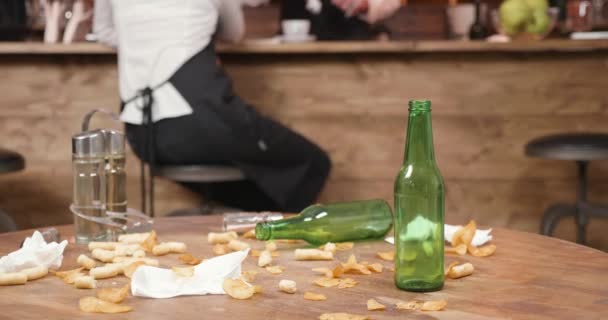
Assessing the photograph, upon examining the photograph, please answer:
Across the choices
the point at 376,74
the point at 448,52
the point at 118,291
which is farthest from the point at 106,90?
the point at 118,291

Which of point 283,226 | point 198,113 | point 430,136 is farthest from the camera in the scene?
point 198,113

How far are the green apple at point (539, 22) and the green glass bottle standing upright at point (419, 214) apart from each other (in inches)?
98.1

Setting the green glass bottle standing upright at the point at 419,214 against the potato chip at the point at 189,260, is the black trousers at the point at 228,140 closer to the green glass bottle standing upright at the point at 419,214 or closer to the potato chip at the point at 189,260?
the potato chip at the point at 189,260

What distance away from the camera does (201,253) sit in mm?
1411

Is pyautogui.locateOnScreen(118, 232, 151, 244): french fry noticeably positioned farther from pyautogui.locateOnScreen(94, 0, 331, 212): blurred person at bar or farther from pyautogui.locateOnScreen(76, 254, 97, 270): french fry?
pyautogui.locateOnScreen(94, 0, 331, 212): blurred person at bar

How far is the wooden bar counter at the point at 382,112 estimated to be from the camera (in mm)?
3451

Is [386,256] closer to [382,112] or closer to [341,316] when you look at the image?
[341,316]

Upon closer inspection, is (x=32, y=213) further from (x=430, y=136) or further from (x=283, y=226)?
(x=430, y=136)

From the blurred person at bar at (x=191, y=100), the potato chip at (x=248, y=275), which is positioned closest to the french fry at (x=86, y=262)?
the potato chip at (x=248, y=275)

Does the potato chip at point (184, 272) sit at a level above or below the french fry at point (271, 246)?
above

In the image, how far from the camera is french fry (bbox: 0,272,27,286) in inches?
47.5

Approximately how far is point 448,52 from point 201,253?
7.33 feet

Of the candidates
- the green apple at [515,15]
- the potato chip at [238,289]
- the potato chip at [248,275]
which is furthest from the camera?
the green apple at [515,15]

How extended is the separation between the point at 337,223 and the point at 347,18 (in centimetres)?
266
